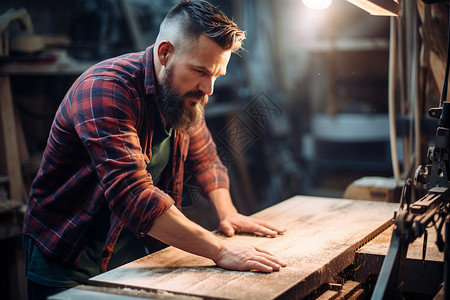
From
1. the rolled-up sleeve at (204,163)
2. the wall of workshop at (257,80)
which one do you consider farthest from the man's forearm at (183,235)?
the wall of workshop at (257,80)

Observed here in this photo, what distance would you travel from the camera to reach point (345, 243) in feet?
6.81

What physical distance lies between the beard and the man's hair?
0.13 m

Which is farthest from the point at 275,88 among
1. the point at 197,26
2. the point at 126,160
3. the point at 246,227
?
the point at 126,160

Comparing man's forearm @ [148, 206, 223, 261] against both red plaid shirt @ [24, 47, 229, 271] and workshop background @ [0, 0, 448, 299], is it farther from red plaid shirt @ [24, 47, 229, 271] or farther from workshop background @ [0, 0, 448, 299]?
workshop background @ [0, 0, 448, 299]

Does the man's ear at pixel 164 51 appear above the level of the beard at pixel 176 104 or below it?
above

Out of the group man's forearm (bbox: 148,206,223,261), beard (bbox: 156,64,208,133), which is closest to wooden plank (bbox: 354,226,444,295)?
man's forearm (bbox: 148,206,223,261)

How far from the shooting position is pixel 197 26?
6.66ft

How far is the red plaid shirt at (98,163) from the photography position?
1845 mm

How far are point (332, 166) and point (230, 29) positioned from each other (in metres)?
4.78

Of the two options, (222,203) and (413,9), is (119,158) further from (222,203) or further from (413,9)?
(413,9)

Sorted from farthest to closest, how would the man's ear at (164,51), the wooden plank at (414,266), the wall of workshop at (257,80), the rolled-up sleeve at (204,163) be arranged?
the wall of workshop at (257,80) < the rolled-up sleeve at (204,163) < the man's ear at (164,51) < the wooden plank at (414,266)

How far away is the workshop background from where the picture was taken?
14.3 ft

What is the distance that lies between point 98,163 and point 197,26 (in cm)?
63

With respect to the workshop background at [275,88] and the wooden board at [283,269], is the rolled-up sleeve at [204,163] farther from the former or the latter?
the workshop background at [275,88]
